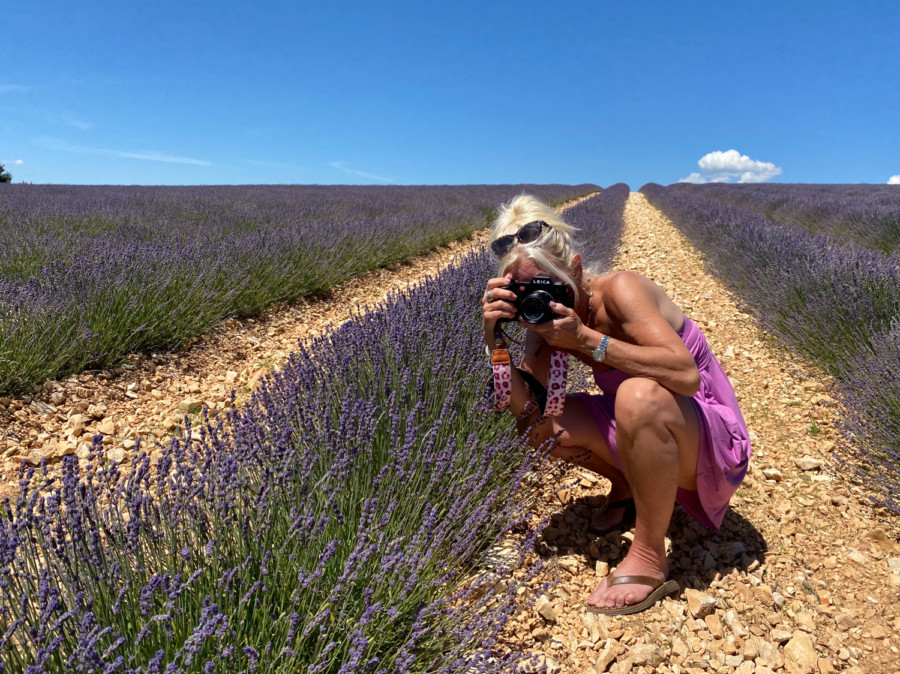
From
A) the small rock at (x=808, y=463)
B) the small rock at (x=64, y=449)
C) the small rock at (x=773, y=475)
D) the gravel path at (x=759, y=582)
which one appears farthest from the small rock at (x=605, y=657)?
the small rock at (x=64, y=449)

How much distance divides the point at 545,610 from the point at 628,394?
69 cm

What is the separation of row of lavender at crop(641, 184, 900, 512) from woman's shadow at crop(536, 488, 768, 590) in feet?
1.96

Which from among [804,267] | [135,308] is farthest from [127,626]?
[804,267]

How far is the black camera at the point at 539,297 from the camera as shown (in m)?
1.63

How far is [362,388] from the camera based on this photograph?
1971mm

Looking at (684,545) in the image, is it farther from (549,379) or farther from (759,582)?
(549,379)

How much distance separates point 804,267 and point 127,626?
499cm

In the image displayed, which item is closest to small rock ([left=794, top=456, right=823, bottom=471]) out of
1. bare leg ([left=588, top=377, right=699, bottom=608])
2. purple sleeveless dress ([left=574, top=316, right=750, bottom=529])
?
purple sleeveless dress ([left=574, top=316, right=750, bottom=529])

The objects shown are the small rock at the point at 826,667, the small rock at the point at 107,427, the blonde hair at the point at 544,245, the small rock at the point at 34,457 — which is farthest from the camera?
the small rock at the point at 107,427

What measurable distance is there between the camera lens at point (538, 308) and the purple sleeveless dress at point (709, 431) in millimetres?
419

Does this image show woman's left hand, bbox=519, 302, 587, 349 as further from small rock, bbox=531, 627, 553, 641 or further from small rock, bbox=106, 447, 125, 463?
small rock, bbox=106, 447, 125, 463

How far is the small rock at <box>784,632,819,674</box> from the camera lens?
5.01ft

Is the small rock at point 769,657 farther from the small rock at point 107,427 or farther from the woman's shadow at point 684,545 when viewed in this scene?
the small rock at point 107,427

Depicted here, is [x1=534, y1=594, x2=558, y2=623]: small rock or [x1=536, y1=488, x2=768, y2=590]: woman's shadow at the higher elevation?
[x1=536, y1=488, x2=768, y2=590]: woman's shadow
